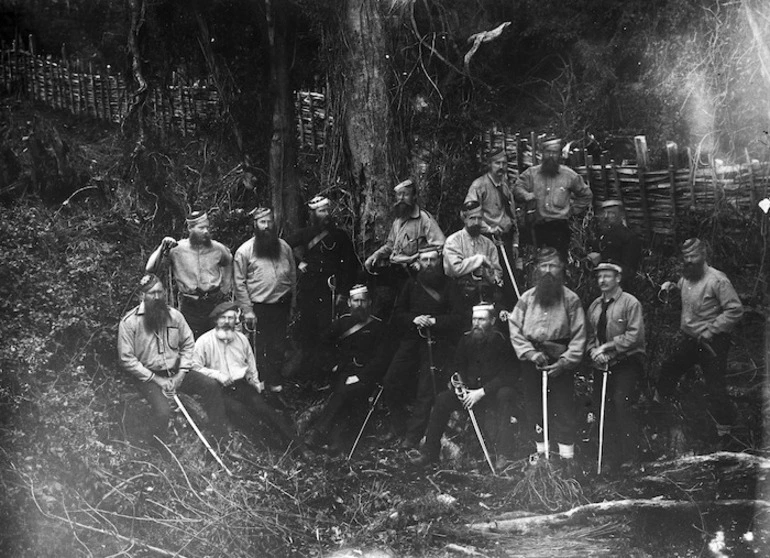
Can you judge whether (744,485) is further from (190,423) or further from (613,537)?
(190,423)

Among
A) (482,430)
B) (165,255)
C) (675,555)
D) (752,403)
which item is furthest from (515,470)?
(165,255)

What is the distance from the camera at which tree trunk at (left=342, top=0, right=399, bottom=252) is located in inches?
260

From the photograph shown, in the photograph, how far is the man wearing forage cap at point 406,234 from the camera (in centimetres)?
653

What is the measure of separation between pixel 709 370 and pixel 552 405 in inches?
37.5

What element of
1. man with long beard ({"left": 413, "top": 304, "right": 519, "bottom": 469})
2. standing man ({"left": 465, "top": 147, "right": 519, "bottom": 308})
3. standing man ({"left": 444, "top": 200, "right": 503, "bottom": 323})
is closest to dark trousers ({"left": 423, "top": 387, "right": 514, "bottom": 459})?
man with long beard ({"left": 413, "top": 304, "right": 519, "bottom": 469})

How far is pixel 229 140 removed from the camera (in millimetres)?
6691

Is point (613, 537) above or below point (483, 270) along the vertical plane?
below

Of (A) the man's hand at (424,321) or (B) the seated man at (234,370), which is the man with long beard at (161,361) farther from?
(A) the man's hand at (424,321)

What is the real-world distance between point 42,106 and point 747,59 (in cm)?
426

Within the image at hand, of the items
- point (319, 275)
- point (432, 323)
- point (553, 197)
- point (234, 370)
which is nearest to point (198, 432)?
point (234, 370)

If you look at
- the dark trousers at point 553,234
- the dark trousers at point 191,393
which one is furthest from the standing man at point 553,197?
the dark trousers at point 191,393

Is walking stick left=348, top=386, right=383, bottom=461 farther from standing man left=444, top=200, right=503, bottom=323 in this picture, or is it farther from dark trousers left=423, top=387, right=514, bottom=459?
standing man left=444, top=200, right=503, bottom=323

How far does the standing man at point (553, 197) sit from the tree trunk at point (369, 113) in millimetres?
817

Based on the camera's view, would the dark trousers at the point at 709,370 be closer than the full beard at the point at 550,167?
Yes
